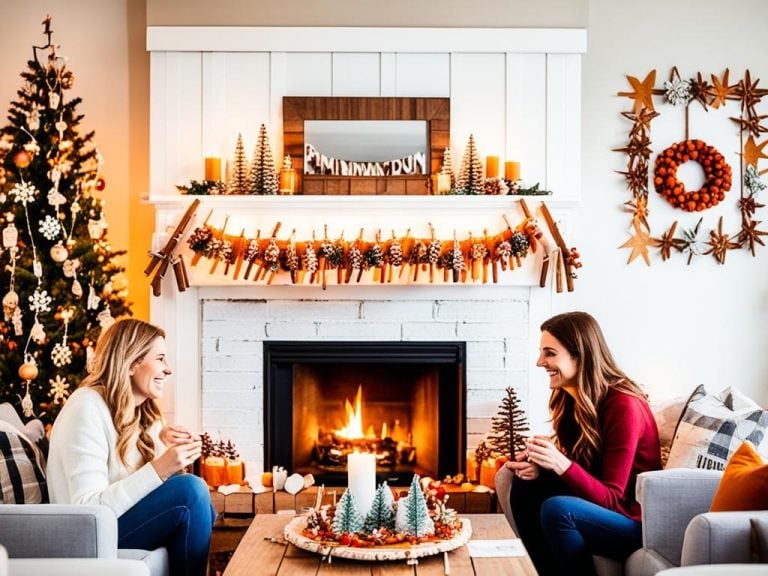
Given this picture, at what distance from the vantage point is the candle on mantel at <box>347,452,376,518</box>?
2.64 m

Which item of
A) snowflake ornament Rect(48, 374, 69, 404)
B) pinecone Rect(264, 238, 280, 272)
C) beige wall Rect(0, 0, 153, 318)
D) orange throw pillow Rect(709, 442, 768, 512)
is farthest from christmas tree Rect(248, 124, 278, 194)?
orange throw pillow Rect(709, 442, 768, 512)

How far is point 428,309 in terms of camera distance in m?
4.14

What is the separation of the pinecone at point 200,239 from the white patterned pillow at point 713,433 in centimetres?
202

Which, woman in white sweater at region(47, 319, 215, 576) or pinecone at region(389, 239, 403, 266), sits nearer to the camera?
woman in white sweater at region(47, 319, 215, 576)

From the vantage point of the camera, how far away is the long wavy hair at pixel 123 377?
2916mm

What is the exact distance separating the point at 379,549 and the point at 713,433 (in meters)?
1.31

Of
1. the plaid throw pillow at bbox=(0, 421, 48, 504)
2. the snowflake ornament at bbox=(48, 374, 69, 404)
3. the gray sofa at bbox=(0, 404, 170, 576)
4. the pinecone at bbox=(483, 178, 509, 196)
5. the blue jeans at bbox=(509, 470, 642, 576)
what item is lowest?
the blue jeans at bbox=(509, 470, 642, 576)

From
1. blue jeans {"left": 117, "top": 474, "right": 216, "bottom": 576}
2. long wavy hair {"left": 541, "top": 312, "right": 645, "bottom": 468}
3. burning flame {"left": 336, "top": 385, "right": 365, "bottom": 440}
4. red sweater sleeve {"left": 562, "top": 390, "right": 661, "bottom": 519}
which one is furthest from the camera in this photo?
burning flame {"left": 336, "top": 385, "right": 365, "bottom": 440}

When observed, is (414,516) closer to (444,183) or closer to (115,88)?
(444,183)

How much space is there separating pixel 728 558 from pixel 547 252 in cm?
190

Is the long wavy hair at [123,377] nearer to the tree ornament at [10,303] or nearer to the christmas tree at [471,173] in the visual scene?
the tree ornament at [10,303]

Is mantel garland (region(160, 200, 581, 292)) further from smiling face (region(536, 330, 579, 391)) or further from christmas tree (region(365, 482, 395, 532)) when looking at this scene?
christmas tree (region(365, 482, 395, 532))

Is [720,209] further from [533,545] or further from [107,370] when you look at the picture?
[107,370]

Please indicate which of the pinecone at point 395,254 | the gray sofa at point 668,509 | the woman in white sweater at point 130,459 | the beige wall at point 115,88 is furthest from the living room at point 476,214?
the gray sofa at point 668,509
